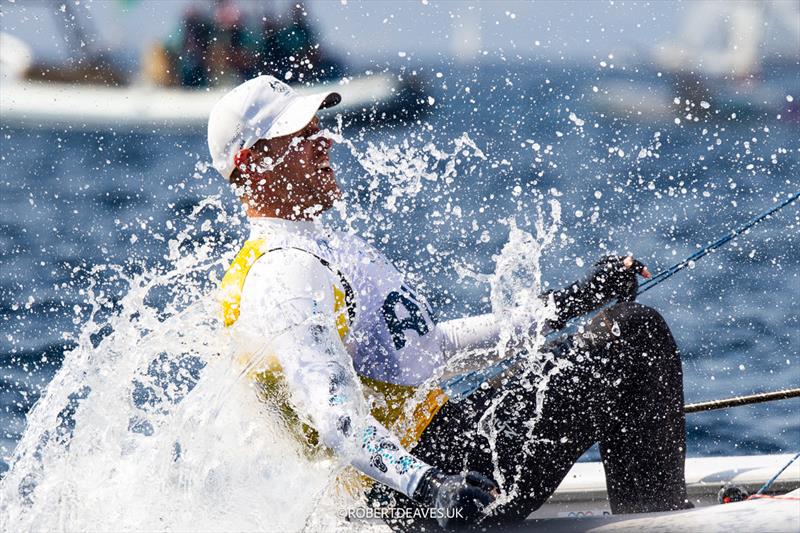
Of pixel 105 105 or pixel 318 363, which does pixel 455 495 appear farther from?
pixel 105 105

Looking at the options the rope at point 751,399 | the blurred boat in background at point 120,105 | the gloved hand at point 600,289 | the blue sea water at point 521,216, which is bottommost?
the rope at point 751,399

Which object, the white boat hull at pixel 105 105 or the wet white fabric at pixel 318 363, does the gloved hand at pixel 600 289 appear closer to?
the wet white fabric at pixel 318 363

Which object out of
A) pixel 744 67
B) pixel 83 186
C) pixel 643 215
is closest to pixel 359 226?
pixel 643 215

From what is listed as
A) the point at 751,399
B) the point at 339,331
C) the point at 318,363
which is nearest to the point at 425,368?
the point at 339,331

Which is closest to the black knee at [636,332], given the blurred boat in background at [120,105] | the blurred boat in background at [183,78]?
the blurred boat in background at [120,105]

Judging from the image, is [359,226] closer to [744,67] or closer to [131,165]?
[131,165]

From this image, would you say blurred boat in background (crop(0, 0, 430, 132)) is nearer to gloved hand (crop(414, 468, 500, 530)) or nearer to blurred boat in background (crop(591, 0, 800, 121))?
blurred boat in background (crop(591, 0, 800, 121))

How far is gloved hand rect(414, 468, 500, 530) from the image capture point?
1882mm

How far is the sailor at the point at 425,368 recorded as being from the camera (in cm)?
220

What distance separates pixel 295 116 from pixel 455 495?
0.80m

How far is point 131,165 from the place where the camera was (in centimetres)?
1972

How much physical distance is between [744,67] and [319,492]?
101 ft

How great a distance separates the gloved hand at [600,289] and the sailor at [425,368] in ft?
0.55

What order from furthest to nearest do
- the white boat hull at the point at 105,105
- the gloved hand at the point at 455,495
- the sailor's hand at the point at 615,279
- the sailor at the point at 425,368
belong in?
1. the white boat hull at the point at 105,105
2. the sailor's hand at the point at 615,279
3. the sailor at the point at 425,368
4. the gloved hand at the point at 455,495
